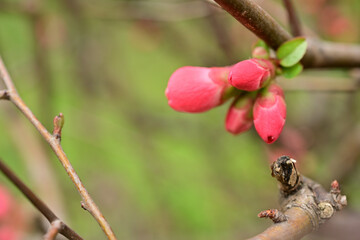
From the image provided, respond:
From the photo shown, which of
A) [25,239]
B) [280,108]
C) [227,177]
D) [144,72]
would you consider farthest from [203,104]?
[144,72]

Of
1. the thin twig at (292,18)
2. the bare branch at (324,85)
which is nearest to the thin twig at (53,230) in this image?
the thin twig at (292,18)

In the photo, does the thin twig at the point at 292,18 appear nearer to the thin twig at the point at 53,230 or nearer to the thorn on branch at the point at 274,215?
the thorn on branch at the point at 274,215

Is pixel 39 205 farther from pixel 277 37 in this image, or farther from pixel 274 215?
pixel 277 37

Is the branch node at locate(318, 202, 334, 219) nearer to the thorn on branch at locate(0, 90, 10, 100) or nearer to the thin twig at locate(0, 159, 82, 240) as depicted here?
the thin twig at locate(0, 159, 82, 240)

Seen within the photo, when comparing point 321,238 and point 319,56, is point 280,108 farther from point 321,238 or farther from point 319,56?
point 321,238

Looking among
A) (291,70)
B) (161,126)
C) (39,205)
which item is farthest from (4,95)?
(161,126)

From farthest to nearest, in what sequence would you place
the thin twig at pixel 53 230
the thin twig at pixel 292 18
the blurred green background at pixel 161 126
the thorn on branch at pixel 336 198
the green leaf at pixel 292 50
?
1. the blurred green background at pixel 161 126
2. the thin twig at pixel 292 18
3. the green leaf at pixel 292 50
4. the thorn on branch at pixel 336 198
5. the thin twig at pixel 53 230

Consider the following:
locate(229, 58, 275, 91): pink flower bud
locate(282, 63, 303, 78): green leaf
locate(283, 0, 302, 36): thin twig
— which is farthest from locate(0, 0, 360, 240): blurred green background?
locate(229, 58, 275, 91): pink flower bud
